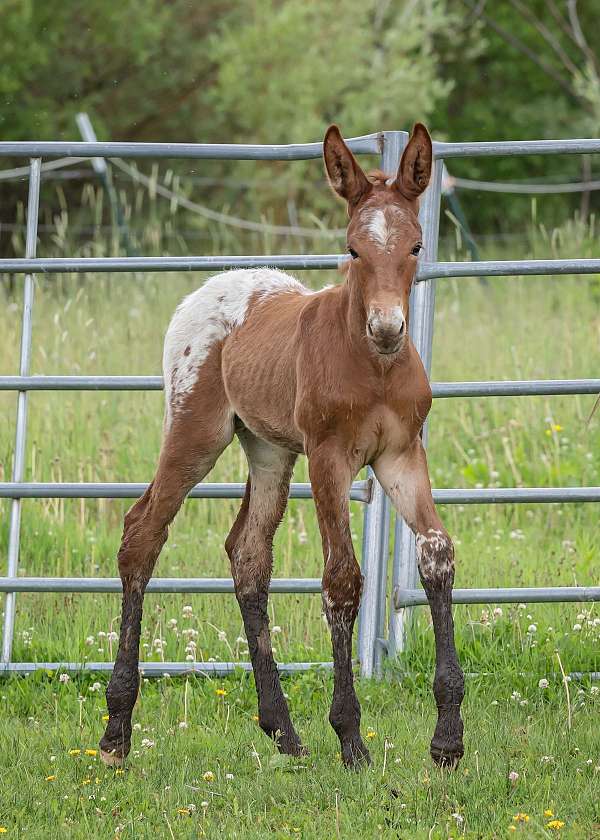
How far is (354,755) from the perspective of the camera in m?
3.72

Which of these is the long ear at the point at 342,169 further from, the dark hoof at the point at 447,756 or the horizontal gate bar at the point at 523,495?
the dark hoof at the point at 447,756

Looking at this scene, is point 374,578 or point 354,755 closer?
point 354,755

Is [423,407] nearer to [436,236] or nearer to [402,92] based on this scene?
[436,236]

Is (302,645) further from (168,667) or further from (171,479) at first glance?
(171,479)

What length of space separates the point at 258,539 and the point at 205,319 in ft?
2.75

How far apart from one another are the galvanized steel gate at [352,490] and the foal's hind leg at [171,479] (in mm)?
549

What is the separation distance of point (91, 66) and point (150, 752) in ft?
61.9

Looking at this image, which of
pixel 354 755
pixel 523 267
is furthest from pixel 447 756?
pixel 523 267

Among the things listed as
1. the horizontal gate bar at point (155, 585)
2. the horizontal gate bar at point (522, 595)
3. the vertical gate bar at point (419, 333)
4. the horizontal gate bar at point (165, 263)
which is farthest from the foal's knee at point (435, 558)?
the horizontal gate bar at point (165, 263)

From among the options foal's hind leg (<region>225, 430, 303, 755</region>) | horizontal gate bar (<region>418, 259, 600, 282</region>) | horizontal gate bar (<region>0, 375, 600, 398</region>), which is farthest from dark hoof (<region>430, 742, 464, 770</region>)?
horizontal gate bar (<region>418, 259, 600, 282</region>)

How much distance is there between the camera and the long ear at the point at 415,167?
3596 millimetres

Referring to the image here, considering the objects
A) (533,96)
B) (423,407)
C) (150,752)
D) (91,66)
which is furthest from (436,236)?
(533,96)

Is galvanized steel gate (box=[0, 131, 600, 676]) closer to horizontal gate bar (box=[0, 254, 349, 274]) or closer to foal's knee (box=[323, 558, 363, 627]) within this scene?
horizontal gate bar (box=[0, 254, 349, 274])

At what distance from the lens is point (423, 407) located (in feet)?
12.3
